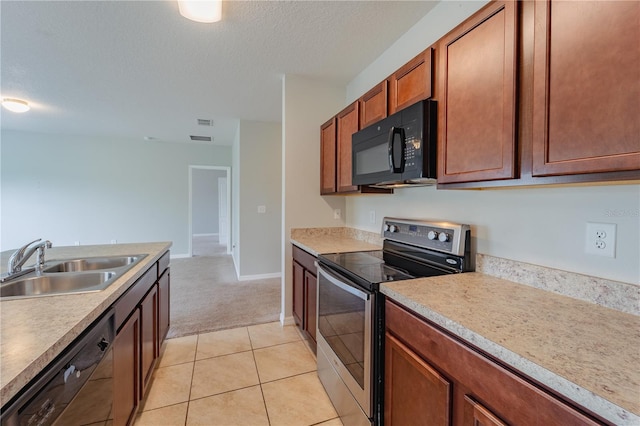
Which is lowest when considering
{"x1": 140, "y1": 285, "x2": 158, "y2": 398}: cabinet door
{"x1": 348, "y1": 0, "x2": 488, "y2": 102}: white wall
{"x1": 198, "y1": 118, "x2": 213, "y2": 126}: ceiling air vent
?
{"x1": 140, "y1": 285, "x2": 158, "y2": 398}: cabinet door

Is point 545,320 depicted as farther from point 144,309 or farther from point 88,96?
point 88,96

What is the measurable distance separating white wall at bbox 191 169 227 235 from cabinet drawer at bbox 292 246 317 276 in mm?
7453

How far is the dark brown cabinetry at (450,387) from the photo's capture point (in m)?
0.66

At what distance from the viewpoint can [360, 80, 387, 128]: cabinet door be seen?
5.92ft

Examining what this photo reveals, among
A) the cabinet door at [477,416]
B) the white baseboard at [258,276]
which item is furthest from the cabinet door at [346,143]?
the white baseboard at [258,276]

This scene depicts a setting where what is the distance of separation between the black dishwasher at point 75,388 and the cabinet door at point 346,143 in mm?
1729

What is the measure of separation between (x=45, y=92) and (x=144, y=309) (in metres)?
3.32

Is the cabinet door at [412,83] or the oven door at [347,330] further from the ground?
the cabinet door at [412,83]

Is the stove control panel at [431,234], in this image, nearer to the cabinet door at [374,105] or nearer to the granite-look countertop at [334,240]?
the granite-look countertop at [334,240]

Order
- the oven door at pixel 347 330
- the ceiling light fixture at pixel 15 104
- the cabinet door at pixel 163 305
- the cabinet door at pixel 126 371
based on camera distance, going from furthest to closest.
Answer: the ceiling light fixture at pixel 15 104
the cabinet door at pixel 163 305
the oven door at pixel 347 330
the cabinet door at pixel 126 371

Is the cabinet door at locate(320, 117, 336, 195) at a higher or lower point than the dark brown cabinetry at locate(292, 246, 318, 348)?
higher

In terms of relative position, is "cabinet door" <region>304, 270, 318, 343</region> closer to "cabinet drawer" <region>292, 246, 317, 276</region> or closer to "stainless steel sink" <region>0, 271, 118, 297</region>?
"cabinet drawer" <region>292, 246, 317, 276</region>

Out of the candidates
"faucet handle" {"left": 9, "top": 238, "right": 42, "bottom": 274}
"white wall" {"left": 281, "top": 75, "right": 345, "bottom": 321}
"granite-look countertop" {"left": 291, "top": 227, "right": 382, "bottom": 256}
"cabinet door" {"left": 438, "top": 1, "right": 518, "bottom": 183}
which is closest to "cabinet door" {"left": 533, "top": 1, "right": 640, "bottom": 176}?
"cabinet door" {"left": 438, "top": 1, "right": 518, "bottom": 183}

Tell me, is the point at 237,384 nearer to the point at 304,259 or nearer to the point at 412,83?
the point at 304,259
